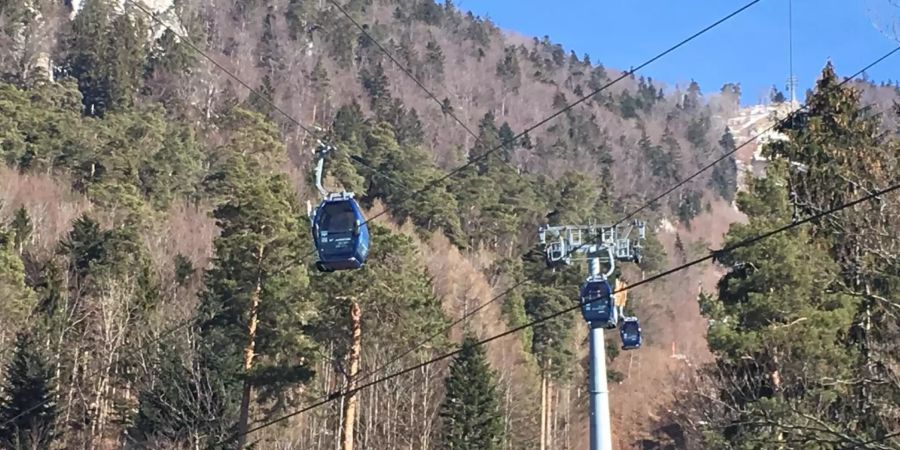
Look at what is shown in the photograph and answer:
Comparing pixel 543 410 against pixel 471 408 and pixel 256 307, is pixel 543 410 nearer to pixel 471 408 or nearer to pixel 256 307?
pixel 471 408

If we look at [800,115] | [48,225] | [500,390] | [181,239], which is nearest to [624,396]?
[500,390]

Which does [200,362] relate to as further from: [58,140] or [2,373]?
[58,140]

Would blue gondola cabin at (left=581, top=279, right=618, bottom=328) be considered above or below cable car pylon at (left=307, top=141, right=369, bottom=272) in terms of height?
above

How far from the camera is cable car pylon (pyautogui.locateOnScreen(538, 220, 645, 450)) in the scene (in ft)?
66.0

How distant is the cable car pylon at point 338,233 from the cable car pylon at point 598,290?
4940 millimetres

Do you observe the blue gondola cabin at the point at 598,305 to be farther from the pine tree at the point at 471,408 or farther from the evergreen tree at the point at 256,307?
the pine tree at the point at 471,408

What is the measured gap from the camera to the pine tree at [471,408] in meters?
36.0

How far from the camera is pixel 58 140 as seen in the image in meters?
53.5

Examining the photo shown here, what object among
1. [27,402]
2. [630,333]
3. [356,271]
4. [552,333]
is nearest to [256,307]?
[356,271]

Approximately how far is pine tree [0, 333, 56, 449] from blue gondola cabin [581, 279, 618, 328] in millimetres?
17044

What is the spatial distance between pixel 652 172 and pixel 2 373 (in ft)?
280

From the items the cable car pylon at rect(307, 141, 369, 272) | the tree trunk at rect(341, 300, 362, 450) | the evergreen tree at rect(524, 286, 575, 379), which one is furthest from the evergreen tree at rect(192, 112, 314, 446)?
the evergreen tree at rect(524, 286, 575, 379)

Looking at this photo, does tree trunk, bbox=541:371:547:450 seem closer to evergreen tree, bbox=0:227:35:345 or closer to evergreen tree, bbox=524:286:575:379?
evergreen tree, bbox=524:286:575:379

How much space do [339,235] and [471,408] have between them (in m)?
23.2
